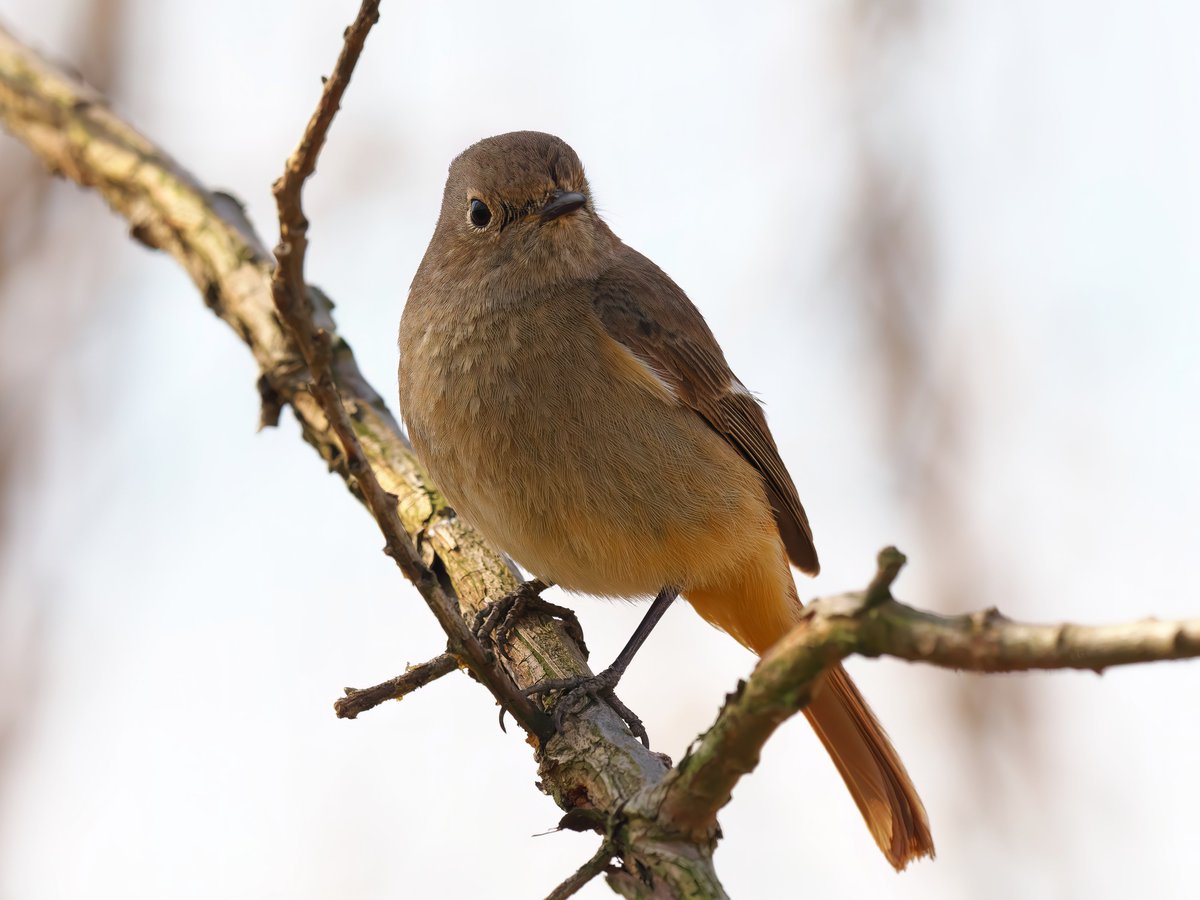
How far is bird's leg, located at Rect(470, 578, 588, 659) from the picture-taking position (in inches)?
164

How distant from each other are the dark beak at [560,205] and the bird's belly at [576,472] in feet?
1.85

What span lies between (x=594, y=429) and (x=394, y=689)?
1.35 meters

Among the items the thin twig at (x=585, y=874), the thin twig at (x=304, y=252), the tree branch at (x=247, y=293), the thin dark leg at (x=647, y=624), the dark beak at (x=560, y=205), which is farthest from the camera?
the dark beak at (x=560, y=205)

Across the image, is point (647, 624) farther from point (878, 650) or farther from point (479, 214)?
point (878, 650)

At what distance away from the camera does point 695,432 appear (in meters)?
4.60

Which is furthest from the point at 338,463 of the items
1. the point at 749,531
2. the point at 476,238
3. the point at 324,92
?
the point at 324,92

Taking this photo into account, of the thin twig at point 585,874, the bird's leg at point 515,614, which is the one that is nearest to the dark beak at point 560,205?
the bird's leg at point 515,614

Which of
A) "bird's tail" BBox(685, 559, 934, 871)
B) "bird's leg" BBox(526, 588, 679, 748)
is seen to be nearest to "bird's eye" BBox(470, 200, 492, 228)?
"bird's tail" BBox(685, 559, 934, 871)

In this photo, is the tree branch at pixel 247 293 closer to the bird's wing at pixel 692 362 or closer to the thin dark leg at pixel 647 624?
the thin dark leg at pixel 647 624

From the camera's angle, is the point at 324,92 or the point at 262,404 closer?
the point at 324,92

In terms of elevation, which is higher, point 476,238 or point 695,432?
point 476,238

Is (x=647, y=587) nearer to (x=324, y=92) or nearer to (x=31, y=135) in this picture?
(x=324, y=92)

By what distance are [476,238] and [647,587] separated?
4.90 feet

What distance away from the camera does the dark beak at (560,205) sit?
15.2 ft
